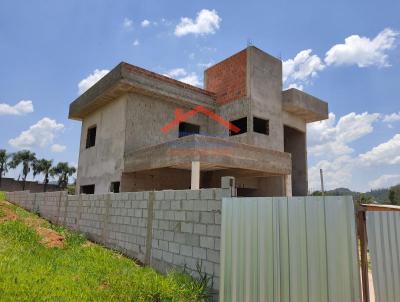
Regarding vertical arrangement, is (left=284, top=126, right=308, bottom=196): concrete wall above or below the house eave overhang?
below

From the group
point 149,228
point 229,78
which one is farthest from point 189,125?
point 149,228

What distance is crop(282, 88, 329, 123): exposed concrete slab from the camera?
16.9 metres

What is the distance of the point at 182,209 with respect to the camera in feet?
19.5

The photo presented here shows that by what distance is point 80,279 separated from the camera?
5.27 metres

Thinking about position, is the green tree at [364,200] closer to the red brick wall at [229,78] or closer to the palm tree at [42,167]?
the red brick wall at [229,78]

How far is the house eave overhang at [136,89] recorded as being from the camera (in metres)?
13.5

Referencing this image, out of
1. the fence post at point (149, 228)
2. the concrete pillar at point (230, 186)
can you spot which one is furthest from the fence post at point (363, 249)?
the fence post at point (149, 228)

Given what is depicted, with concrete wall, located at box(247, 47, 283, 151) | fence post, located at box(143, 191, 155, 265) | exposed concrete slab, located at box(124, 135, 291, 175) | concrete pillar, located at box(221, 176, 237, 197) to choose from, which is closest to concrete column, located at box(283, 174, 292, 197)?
exposed concrete slab, located at box(124, 135, 291, 175)

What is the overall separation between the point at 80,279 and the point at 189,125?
12.2 metres

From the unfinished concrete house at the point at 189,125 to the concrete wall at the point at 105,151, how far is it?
0.15 feet

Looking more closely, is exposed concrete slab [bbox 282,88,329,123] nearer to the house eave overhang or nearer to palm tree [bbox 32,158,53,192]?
the house eave overhang

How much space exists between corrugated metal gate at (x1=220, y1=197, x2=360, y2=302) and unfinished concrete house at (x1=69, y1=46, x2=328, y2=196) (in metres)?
6.84

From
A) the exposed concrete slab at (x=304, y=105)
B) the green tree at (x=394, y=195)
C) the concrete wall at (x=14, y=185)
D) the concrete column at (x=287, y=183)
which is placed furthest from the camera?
the concrete wall at (x=14, y=185)

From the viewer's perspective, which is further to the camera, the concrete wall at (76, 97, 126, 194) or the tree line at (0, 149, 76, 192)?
the tree line at (0, 149, 76, 192)
